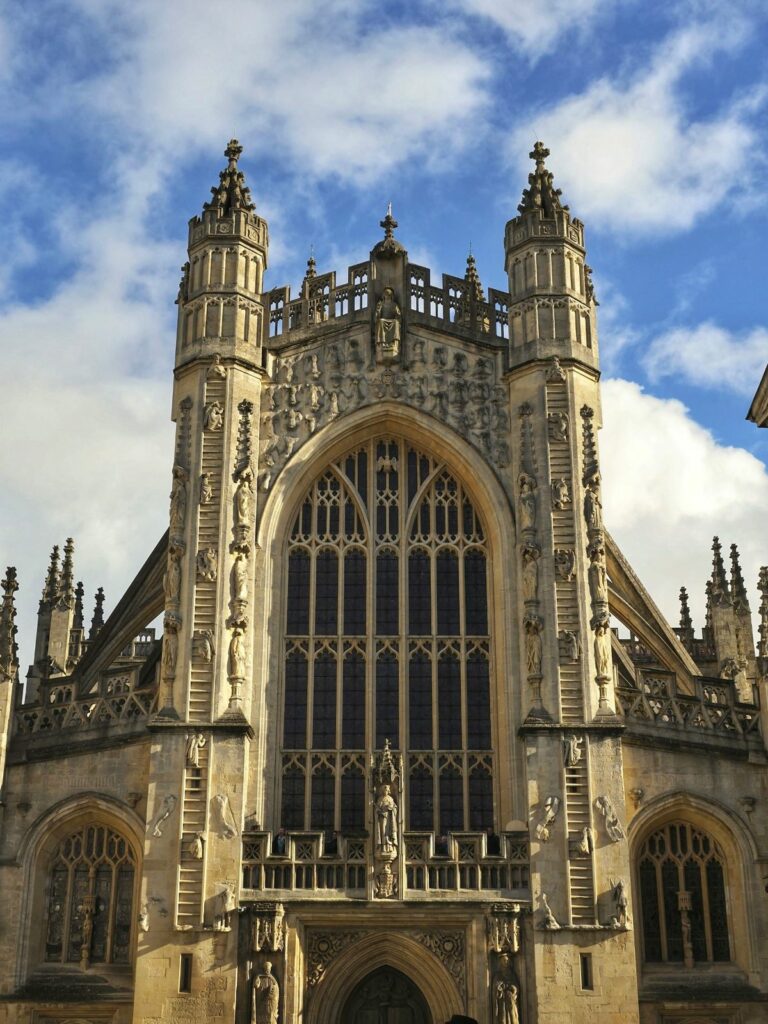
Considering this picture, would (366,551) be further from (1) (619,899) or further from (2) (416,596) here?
(1) (619,899)

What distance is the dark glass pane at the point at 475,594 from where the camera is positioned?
25219 mm

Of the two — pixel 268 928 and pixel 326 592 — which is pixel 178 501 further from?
pixel 268 928

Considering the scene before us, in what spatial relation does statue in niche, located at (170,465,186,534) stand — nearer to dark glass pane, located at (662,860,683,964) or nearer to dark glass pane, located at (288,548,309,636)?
Result: dark glass pane, located at (288,548,309,636)

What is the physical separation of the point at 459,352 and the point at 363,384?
6.84 ft

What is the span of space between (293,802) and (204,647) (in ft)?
10.7

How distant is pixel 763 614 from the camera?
25516 millimetres

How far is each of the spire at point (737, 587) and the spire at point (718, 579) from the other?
0.80ft

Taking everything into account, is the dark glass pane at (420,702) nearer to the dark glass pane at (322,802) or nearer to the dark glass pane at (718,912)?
the dark glass pane at (322,802)

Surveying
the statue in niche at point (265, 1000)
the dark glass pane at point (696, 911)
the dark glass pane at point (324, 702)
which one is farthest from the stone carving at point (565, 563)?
the statue in niche at point (265, 1000)

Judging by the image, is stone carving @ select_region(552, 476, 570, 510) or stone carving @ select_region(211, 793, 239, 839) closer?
stone carving @ select_region(211, 793, 239, 839)

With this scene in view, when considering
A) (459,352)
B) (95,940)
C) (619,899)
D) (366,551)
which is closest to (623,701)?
(619,899)

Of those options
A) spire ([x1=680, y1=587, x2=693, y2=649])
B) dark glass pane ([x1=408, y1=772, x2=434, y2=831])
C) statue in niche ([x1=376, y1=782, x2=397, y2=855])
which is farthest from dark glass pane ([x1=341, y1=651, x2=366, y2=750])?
spire ([x1=680, y1=587, x2=693, y2=649])

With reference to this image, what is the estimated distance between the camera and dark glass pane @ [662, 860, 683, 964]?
76.3 feet

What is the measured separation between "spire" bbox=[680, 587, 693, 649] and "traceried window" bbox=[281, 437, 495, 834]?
15.2 m
